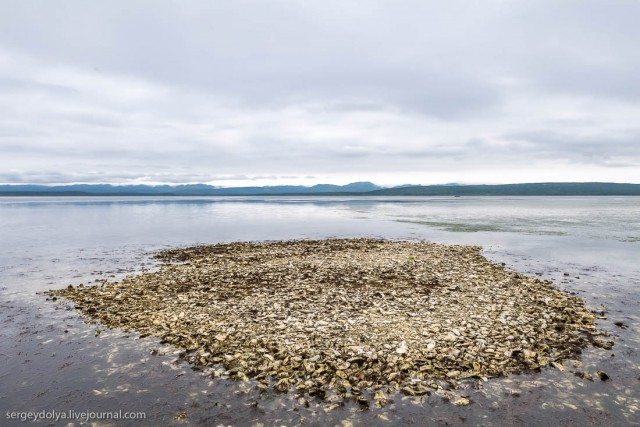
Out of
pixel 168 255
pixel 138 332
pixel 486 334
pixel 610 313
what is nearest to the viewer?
pixel 486 334

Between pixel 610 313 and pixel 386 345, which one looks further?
pixel 610 313

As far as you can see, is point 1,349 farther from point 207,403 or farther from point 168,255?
point 168,255

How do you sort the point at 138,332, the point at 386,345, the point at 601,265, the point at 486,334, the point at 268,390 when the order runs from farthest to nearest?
1. the point at 601,265
2. the point at 138,332
3. the point at 486,334
4. the point at 386,345
5. the point at 268,390

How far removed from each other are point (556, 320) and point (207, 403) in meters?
14.4

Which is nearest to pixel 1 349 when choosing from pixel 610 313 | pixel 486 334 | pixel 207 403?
pixel 207 403

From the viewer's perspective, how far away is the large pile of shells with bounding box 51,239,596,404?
39.9ft

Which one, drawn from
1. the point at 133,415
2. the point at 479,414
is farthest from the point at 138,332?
the point at 479,414

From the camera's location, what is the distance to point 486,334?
47.9 ft

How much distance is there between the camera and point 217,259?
105 ft

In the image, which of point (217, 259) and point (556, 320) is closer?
point (556, 320)

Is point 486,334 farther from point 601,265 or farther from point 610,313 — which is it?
point 601,265

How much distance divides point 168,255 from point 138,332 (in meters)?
21.2

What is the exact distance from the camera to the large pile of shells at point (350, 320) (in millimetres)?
12164

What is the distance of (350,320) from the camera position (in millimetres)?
16031
